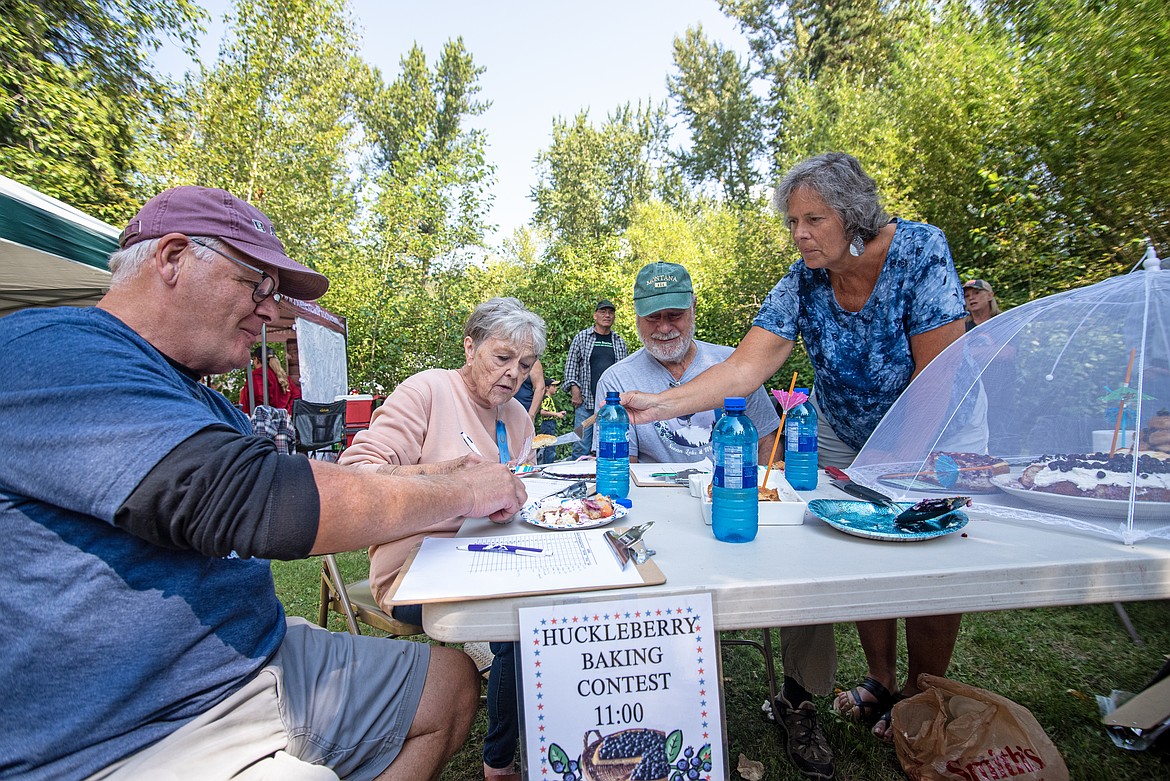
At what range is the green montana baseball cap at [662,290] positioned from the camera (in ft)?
9.32

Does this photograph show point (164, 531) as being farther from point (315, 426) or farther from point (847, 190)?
point (315, 426)

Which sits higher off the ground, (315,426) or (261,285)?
(261,285)

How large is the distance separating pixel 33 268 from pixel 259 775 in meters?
5.20

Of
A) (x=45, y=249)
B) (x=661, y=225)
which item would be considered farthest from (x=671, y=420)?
(x=661, y=225)

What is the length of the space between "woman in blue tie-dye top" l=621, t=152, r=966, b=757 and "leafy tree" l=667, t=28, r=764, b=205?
22022 mm

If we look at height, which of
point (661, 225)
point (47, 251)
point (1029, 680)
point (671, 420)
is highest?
point (661, 225)

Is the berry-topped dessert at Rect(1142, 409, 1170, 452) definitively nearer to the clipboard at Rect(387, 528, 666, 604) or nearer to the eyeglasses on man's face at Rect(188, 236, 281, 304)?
the clipboard at Rect(387, 528, 666, 604)

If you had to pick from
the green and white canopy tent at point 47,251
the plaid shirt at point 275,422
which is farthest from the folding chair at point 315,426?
the green and white canopy tent at point 47,251

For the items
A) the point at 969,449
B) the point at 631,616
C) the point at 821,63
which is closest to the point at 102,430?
the point at 631,616

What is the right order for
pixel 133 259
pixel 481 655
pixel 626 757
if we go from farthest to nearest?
pixel 481 655 < pixel 133 259 < pixel 626 757

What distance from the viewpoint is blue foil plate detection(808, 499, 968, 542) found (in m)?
1.29

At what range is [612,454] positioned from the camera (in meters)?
1.92

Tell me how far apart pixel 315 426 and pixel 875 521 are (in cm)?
685

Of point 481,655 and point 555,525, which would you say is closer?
point 555,525
